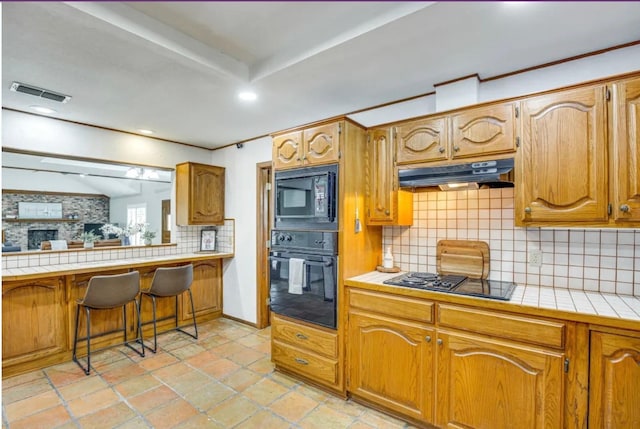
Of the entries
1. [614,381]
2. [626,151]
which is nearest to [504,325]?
[614,381]

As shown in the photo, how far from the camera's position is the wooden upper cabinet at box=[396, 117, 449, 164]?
2.17m

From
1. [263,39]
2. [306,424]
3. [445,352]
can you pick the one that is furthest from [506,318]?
[263,39]

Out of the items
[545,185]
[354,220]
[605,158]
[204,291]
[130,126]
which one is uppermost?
[130,126]

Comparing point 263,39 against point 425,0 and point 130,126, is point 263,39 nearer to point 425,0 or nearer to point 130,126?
point 425,0

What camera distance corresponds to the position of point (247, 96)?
8.41 ft

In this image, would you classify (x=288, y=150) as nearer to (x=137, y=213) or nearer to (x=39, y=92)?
(x=39, y=92)

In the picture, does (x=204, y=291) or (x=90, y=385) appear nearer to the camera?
(x=90, y=385)

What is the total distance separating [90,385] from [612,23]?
418cm

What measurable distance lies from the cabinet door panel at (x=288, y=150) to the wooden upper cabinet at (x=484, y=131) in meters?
1.16

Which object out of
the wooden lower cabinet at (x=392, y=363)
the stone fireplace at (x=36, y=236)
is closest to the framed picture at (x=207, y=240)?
the wooden lower cabinet at (x=392, y=363)

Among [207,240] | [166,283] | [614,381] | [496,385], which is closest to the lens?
[614,381]

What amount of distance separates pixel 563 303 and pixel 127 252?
402 centimetres

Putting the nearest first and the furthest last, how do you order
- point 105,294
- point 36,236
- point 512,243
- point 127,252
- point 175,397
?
point 512,243 → point 175,397 → point 105,294 → point 127,252 → point 36,236

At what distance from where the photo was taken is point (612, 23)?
1625mm
